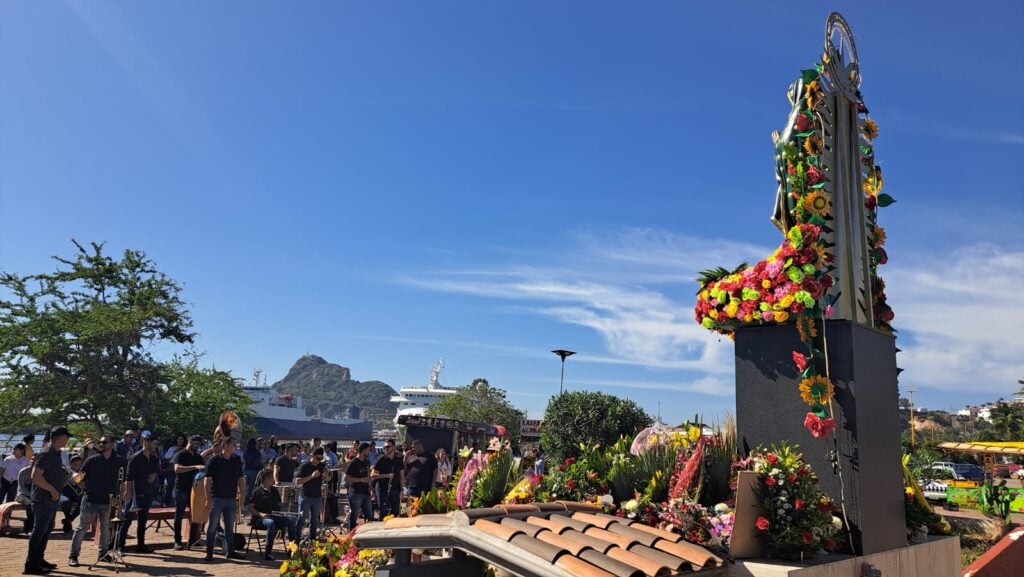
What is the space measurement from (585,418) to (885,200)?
17815 mm

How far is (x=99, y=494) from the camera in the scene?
8992 millimetres

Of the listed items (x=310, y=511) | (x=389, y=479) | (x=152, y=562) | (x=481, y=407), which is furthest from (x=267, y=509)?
(x=481, y=407)

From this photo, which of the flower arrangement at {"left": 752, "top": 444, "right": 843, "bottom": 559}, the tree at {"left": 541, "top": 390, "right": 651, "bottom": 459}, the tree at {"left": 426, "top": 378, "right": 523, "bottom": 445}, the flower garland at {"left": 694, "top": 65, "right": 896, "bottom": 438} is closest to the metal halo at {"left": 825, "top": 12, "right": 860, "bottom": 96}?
the flower garland at {"left": 694, "top": 65, "right": 896, "bottom": 438}

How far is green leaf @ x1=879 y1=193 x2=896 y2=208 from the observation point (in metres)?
6.89

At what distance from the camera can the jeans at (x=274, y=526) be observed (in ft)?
33.8

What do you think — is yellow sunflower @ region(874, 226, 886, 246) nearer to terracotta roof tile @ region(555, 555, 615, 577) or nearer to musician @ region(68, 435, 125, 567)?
terracotta roof tile @ region(555, 555, 615, 577)

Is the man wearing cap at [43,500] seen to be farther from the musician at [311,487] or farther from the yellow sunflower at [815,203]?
the yellow sunflower at [815,203]

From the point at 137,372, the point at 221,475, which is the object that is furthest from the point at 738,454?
the point at 137,372

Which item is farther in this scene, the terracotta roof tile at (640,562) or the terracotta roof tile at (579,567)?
the terracotta roof tile at (640,562)

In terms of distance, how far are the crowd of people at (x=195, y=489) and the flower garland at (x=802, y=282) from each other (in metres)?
6.88

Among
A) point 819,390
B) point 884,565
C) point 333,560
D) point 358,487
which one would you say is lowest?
point 333,560

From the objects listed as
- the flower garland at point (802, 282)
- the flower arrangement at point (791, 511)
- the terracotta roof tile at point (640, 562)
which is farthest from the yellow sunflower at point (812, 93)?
the terracotta roof tile at point (640, 562)

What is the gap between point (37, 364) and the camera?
2819 centimetres

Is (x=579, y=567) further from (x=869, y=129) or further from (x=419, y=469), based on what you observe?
(x=419, y=469)
